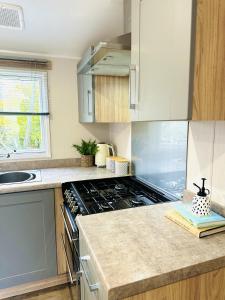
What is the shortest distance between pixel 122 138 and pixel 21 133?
1.12 m

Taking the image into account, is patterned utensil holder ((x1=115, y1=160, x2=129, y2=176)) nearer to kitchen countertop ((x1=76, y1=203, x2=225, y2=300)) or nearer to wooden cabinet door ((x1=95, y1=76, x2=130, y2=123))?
wooden cabinet door ((x1=95, y1=76, x2=130, y2=123))

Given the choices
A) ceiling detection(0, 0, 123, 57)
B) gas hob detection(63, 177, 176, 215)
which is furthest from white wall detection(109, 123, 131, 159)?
ceiling detection(0, 0, 123, 57)

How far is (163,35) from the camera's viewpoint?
91cm

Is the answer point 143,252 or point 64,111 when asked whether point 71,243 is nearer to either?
point 143,252

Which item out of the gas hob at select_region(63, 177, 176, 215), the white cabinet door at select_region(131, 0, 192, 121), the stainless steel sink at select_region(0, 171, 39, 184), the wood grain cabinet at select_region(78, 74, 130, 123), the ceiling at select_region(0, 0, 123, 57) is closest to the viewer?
the white cabinet door at select_region(131, 0, 192, 121)

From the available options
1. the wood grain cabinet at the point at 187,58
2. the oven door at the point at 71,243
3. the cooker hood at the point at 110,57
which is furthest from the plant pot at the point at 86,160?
the wood grain cabinet at the point at 187,58

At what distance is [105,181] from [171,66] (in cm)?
126

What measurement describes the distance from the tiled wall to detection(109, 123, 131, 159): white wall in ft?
2.98

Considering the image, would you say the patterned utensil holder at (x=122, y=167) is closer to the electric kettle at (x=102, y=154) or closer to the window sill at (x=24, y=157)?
the electric kettle at (x=102, y=154)

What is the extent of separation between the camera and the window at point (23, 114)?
2.27 metres

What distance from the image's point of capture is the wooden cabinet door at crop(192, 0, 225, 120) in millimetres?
775

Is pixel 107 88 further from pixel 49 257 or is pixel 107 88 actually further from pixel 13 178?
pixel 49 257

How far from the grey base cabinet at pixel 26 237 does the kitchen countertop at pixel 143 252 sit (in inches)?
33.3

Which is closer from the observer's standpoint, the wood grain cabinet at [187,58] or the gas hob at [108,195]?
the wood grain cabinet at [187,58]
